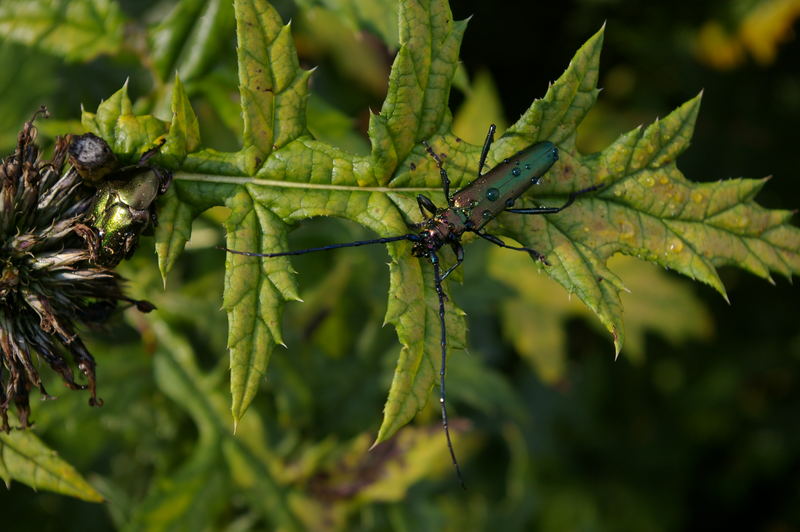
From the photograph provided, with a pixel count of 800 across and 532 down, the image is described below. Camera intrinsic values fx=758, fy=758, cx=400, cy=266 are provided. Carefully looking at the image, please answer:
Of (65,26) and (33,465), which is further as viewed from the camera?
(65,26)

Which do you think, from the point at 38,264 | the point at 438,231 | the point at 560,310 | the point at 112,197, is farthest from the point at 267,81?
the point at 560,310

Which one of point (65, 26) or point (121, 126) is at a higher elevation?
point (65, 26)

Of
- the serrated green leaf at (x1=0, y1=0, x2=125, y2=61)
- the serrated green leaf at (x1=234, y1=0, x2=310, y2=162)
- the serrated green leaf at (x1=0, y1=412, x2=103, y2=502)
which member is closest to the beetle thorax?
the serrated green leaf at (x1=234, y1=0, x2=310, y2=162)

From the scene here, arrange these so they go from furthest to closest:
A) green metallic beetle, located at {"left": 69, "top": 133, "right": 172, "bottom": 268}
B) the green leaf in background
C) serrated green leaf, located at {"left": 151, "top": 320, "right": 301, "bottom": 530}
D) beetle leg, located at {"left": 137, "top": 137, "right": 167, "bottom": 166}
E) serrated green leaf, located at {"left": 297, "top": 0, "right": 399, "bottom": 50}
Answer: the green leaf in background, serrated green leaf, located at {"left": 151, "top": 320, "right": 301, "bottom": 530}, serrated green leaf, located at {"left": 297, "top": 0, "right": 399, "bottom": 50}, beetle leg, located at {"left": 137, "top": 137, "right": 167, "bottom": 166}, green metallic beetle, located at {"left": 69, "top": 133, "right": 172, "bottom": 268}

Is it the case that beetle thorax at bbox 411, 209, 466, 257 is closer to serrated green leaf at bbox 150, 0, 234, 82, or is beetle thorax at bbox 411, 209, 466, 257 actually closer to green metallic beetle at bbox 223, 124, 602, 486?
green metallic beetle at bbox 223, 124, 602, 486

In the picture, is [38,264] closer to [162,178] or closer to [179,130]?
[162,178]

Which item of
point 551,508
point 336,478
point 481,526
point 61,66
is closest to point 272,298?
point 336,478
